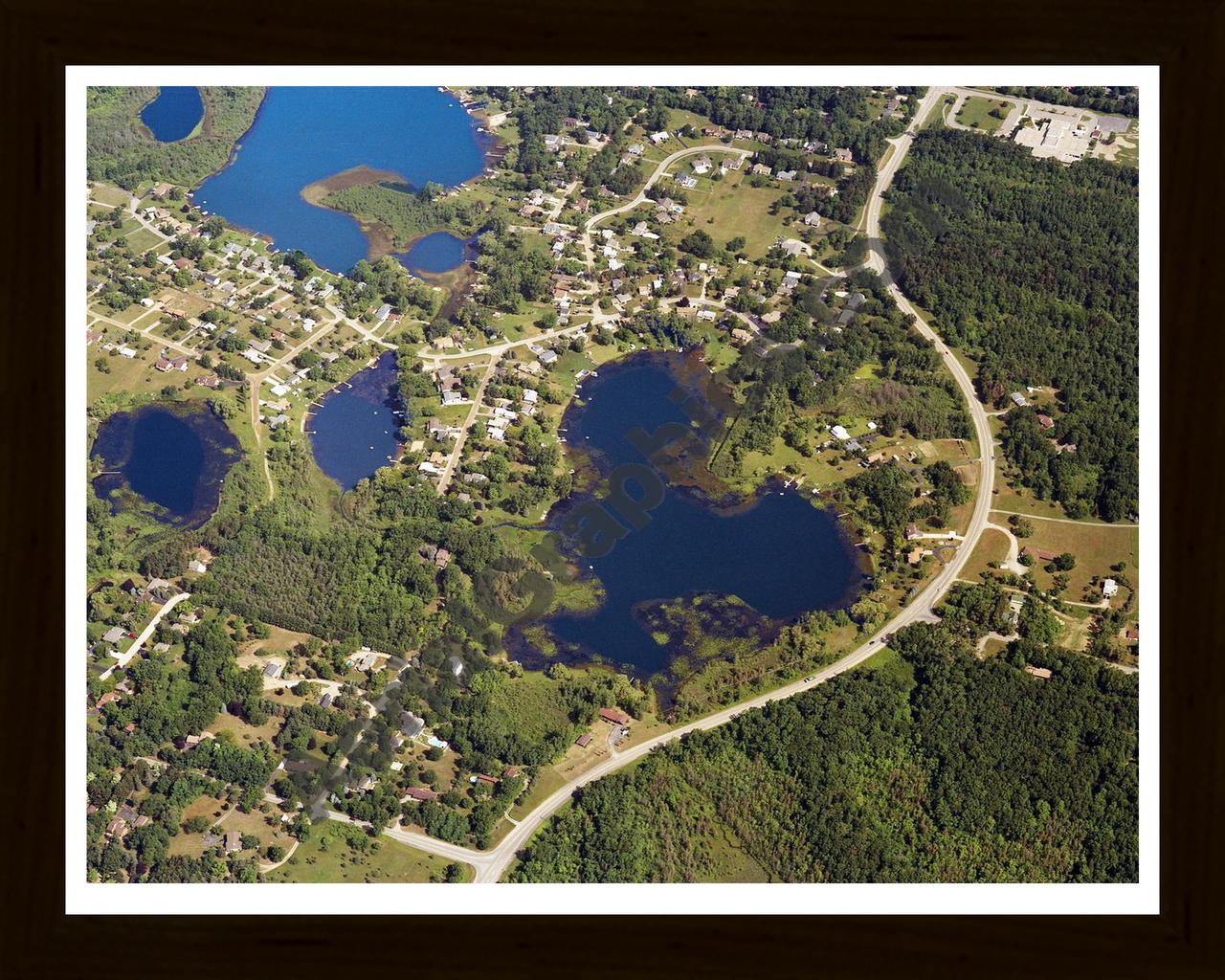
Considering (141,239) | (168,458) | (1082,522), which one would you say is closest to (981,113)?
(1082,522)

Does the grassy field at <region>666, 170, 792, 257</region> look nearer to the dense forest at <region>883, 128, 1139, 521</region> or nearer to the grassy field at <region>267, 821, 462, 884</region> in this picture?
the dense forest at <region>883, 128, 1139, 521</region>

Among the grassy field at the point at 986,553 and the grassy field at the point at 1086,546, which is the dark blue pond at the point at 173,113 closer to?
the grassy field at the point at 986,553

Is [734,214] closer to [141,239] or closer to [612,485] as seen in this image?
[612,485]

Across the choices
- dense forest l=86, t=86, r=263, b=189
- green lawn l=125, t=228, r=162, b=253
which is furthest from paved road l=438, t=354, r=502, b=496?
dense forest l=86, t=86, r=263, b=189

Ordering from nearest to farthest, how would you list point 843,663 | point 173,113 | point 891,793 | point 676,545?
point 891,793, point 843,663, point 676,545, point 173,113

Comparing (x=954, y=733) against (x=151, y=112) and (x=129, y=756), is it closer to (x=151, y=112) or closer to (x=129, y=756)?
(x=129, y=756)

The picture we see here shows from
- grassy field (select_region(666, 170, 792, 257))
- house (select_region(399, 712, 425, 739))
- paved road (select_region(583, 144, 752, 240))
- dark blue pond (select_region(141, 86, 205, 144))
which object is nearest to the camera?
house (select_region(399, 712, 425, 739))

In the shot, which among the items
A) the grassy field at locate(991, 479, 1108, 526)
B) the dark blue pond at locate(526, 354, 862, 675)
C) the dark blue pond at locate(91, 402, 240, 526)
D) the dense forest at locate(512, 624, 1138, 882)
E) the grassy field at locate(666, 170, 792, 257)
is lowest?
the dense forest at locate(512, 624, 1138, 882)
